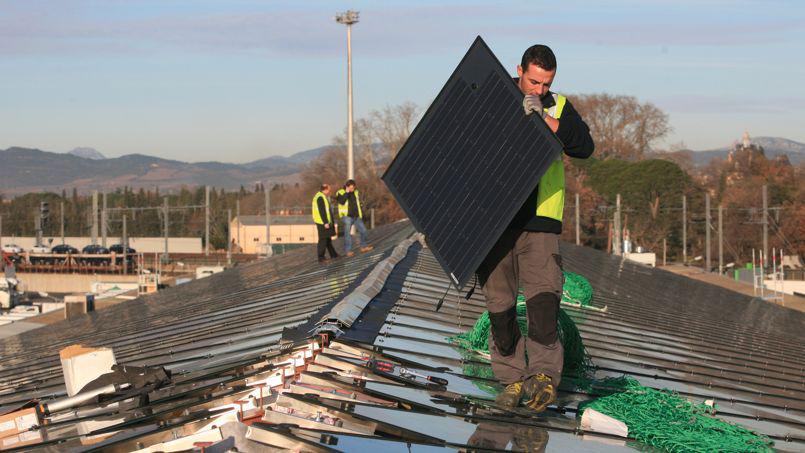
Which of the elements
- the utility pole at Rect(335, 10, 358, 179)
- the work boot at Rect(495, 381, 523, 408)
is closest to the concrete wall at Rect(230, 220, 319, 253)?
the utility pole at Rect(335, 10, 358, 179)

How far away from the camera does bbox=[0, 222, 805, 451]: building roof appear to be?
214 inches

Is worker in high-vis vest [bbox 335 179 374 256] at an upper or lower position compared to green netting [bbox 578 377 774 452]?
upper

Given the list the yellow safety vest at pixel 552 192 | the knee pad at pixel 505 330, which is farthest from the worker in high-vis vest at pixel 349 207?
the yellow safety vest at pixel 552 192

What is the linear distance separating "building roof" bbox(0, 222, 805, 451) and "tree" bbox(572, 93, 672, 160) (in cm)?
9304

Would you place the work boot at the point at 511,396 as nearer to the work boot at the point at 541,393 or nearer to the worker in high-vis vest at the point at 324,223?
the work boot at the point at 541,393

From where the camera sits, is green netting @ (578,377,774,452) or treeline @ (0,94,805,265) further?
treeline @ (0,94,805,265)

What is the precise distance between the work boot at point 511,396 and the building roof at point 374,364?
0.40ft

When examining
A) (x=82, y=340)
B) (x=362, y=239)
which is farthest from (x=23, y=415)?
(x=362, y=239)

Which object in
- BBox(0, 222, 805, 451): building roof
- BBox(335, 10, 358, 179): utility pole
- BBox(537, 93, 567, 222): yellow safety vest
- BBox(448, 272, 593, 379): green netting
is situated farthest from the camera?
BBox(335, 10, 358, 179): utility pole

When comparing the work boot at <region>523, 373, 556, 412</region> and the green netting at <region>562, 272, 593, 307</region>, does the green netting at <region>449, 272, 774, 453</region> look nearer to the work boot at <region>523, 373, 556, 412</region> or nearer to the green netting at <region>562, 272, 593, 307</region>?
the work boot at <region>523, 373, 556, 412</region>

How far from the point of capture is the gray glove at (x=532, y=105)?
19.6 ft

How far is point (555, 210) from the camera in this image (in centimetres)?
629

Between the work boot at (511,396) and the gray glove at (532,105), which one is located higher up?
the gray glove at (532,105)

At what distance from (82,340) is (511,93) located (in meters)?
9.84
